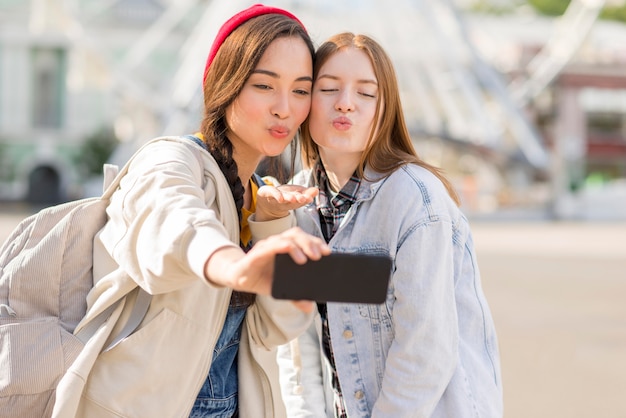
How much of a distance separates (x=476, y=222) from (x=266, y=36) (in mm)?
24560

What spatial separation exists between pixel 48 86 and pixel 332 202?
37.6 meters

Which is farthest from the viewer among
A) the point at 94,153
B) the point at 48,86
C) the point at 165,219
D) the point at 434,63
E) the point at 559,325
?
the point at 48,86

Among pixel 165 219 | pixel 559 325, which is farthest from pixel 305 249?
pixel 559 325

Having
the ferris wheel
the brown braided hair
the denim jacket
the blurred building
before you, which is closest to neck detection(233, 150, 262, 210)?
the brown braided hair

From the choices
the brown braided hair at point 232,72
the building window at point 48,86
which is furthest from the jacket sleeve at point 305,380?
the building window at point 48,86

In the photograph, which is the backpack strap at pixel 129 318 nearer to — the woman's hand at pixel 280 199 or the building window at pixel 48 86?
the woman's hand at pixel 280 199

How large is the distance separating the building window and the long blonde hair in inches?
1456

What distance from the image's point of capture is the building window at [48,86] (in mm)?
37688

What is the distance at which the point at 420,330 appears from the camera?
6.51 feet

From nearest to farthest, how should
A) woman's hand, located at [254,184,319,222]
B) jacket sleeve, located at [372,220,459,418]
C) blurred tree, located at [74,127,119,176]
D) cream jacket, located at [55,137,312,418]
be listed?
1. cream jacket, located at [55,137,312,418]
2. woman's hand, located at [254,184,319,222]
3. jacket sleeve, located at [372,220,459,418]
4. blurred tree, located at [74,127,119,176]

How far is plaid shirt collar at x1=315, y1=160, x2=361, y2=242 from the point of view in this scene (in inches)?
87.5

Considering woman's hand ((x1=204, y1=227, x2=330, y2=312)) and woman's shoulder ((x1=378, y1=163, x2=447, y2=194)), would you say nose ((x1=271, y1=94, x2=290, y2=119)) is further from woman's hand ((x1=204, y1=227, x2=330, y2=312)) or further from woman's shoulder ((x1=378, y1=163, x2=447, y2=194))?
woman's hand ((x1=204, y1=227, x2=330, y2=312))

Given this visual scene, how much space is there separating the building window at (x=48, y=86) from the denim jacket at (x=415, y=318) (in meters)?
37.1

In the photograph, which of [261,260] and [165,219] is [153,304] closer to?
[165,219]
